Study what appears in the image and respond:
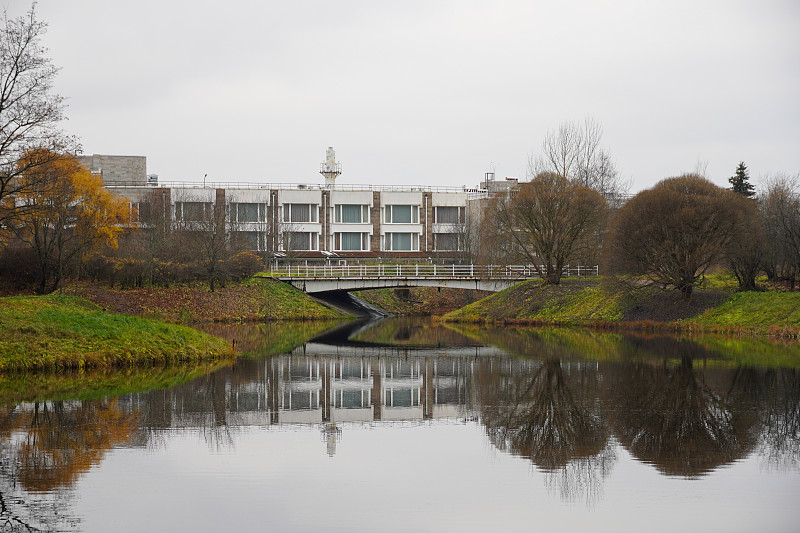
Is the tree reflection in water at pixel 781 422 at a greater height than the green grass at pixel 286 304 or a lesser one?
lesser

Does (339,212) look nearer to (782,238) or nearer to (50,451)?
(782,238)

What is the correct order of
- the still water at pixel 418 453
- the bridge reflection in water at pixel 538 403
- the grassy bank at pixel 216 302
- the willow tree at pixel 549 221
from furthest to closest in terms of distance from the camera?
the willow tree at pixel 549 221 → the grassy bank at pixel 216 302 → the bridge reflection in water at pixel 538 403 → the still water at pixel 418 453

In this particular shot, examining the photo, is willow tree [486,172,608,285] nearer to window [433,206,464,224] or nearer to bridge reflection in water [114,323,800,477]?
bridge reflection in water [114,323,800,477]

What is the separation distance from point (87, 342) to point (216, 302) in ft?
112

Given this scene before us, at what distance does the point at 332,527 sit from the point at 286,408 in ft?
32.9

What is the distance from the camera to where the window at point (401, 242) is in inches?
3538

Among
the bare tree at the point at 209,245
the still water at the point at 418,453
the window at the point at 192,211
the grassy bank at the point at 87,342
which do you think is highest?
the window at the point at 192,211

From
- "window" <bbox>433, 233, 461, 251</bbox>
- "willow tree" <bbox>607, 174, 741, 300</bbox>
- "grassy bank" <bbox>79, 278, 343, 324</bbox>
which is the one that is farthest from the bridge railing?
"willow tree" <bbox>607, 174, 741, 300</bbox>

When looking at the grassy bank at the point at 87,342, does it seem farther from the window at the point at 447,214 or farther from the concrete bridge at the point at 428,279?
the window at the point at 447,214

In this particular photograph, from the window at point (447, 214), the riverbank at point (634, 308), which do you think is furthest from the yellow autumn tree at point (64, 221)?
the window at point (447, 214)

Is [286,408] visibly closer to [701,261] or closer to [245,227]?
[701,261]

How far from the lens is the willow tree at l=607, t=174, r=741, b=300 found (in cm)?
4725

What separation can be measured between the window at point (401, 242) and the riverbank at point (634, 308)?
2748 centimetres

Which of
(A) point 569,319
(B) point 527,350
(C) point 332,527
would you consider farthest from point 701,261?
(C) point 332,527
